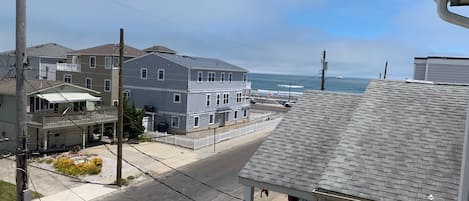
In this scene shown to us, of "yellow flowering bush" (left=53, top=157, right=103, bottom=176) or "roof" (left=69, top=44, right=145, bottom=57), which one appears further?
"roof" (left=69, top=44, right=145, bottom=57)

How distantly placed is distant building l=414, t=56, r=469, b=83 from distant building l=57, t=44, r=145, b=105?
94.6ft

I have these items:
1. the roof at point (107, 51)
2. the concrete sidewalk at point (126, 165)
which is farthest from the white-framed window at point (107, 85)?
the concrete sidewalk at point (126, 165)

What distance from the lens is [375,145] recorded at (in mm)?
9148

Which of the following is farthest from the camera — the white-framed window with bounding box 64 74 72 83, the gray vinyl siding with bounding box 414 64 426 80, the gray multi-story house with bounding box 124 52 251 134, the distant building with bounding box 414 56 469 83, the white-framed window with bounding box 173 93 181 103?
the white-framed window with bounding box 64 74 72 83

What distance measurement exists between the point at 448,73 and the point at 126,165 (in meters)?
19.1

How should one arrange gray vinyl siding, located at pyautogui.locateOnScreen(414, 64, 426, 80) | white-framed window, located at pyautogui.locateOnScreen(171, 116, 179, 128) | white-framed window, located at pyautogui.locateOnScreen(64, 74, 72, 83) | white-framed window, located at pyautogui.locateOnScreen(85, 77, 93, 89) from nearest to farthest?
gray vinyl siding, located at pyautogui.locateOnScreen(414, 64, 426, 80) → white-framed window, located at pyautogui.locateOnScreen(171, 116, 179, 128) → white-framed window, located at pyautogui.locateOnScreen(85, 77, 93, 89) → white-framed window, located at pyautogui.locateOnScreen(64, 74, 72, 83)

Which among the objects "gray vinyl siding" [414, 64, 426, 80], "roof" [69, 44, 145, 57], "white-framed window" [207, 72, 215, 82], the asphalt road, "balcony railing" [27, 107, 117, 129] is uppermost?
"roof" [69, 44, 145, 57]

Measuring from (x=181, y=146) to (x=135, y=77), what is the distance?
11812mm

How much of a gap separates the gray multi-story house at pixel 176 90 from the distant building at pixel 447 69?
22717 mm

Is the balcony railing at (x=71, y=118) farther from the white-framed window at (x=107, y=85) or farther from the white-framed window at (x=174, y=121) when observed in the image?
the white-framed window at (x=107, y=85)

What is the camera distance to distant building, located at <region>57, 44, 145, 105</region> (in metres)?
39.8

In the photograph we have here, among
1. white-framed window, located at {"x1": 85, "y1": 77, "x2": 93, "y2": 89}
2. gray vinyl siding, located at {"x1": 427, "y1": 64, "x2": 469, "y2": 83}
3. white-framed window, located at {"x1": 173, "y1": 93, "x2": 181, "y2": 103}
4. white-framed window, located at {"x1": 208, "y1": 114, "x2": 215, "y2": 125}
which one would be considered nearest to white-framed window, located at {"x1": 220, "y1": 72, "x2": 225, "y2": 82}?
white-framed window, located at {"x1": 208, "y1": 114, "x2": 215, "y2": 125}

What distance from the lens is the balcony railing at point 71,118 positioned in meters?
27.1

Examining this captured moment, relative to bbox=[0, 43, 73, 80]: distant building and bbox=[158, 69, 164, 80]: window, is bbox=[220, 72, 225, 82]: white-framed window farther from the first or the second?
bbox=[0, 43, 73, 80]: distant building
